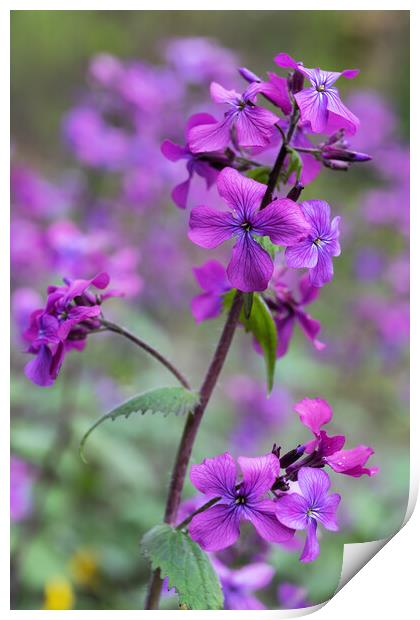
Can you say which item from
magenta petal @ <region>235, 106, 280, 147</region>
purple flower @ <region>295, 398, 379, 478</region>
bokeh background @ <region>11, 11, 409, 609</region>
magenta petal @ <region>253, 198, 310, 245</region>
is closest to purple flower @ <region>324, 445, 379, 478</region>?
purple flower @ <region>295, 398, 379, 478</region>

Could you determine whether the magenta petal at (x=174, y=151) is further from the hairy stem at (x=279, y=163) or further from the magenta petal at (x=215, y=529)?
the magenta petal at (x=215, y=529)

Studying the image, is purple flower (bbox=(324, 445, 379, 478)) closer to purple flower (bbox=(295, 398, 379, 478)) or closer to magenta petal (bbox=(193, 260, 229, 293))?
purple flower (bbox=(295, 398, 379, 478))

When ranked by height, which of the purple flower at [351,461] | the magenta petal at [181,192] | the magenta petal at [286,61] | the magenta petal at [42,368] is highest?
the magenta petal at [286,61]

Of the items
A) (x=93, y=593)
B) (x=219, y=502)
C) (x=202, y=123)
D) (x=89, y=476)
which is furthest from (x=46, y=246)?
(x=219, y=502)

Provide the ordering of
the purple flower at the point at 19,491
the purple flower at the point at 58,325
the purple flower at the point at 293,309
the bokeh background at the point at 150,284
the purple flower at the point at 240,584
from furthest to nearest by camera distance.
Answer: the bokeh background at the point at 150,284
the purple flower at the point at 19,491
the purple flower at the point at 240,584
the purple flower at the point at 293,309
the purple flower at the point at 58,325

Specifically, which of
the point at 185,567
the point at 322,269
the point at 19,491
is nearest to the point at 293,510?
the point at 185,567

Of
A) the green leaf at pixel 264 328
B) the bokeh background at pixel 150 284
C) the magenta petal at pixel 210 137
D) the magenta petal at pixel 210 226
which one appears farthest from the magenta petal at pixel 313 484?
the bokeh background at pixel 150 284
